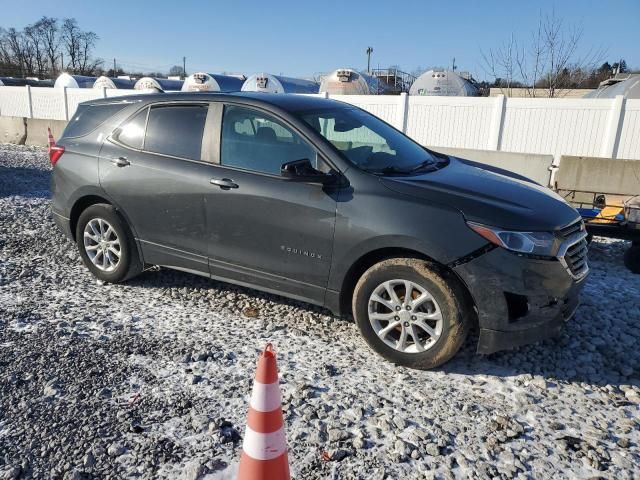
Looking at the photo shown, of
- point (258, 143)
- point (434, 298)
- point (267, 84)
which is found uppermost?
point (267, 84)

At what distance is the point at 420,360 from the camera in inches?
135

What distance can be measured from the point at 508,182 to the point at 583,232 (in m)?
0.66

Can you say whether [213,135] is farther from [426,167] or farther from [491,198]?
[491,198]

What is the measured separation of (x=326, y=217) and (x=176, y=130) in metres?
1.75

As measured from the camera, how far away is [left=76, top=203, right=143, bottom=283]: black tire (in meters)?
4.65

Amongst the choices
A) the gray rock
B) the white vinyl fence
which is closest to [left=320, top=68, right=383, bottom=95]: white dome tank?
the white vinyl fence

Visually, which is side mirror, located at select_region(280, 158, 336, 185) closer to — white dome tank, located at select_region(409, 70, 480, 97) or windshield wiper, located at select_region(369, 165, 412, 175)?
windshield wiper, located at select_region(369, 165, 412, 175)

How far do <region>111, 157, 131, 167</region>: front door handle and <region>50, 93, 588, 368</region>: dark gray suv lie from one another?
0.01m

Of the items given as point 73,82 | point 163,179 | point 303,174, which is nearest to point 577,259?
point 303,174

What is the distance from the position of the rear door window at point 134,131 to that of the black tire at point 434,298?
2.53 meters

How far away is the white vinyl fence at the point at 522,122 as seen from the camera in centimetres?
1297

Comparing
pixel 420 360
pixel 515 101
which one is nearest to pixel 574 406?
pixel 420 360

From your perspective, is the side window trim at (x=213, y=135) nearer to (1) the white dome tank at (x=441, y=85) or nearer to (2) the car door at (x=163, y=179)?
(2) the car door at (x=163, y=179)

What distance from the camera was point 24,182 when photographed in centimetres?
1005
